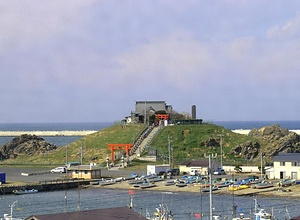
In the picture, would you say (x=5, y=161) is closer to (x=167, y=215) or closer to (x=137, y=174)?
(x=137, y=174)

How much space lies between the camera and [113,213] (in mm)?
34812

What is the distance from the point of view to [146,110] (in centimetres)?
12100

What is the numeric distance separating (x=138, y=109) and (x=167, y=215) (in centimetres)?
7843

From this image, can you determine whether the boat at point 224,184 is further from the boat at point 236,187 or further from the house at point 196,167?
the house at point 196,167

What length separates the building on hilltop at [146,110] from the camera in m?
120

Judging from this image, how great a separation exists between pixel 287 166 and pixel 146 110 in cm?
4641

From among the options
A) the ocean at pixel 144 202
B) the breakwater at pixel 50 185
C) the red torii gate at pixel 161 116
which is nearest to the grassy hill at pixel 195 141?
the red torii gate at pixel 161 116

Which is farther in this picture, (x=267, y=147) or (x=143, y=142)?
(x=143, y=142)

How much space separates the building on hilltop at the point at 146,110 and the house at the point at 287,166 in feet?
138

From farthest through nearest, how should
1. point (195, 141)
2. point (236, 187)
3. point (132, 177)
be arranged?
point (195, 141) < point (132, 177) < point (236, 187)

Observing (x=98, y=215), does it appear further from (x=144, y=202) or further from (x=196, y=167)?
(x=196, y=167)

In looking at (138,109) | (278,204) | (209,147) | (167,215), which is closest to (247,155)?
(209,147)

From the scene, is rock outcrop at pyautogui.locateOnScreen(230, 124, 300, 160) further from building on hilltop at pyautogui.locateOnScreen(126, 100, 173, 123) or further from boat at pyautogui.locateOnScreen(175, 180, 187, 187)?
boat at pyautogui.locateOnScreen(175, 180, 187, 187)

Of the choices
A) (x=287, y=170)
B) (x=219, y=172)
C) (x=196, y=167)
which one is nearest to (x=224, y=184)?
(x=287, y=170)
